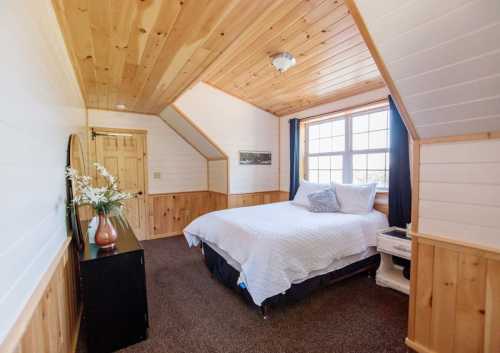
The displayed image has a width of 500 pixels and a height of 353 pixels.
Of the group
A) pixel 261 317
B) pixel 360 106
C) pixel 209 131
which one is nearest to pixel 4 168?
pixel 261 317

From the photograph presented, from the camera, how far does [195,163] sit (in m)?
4.65

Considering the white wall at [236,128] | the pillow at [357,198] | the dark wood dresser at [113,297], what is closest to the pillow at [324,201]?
the pillow at [357,198]

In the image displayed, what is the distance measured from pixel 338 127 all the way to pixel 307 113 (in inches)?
23.4

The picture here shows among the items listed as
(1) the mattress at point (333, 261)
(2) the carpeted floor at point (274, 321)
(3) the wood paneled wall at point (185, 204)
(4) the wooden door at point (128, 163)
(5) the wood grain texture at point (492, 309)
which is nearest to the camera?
(5) the wood grain texture at point (492, 309)

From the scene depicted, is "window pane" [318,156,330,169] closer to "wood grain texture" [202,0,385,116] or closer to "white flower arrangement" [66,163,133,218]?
"wood grain texture" [202,0,385,116]

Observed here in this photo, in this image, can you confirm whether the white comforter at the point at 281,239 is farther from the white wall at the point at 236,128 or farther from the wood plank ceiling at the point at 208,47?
the wood plank ceiling at the point at 208,47

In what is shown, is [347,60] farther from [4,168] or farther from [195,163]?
[195,163]

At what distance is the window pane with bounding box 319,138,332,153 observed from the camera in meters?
3.88

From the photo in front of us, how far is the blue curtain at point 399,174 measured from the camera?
2725 millimetres

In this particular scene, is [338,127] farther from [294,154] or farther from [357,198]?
[357,198]

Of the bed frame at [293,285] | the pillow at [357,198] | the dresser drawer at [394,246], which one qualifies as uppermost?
the pillow at [357,198]

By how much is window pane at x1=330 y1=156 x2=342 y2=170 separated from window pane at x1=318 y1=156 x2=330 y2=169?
78 millimetres

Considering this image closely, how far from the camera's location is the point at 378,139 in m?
3.25

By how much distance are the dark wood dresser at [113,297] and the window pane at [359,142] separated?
3.12 meters
